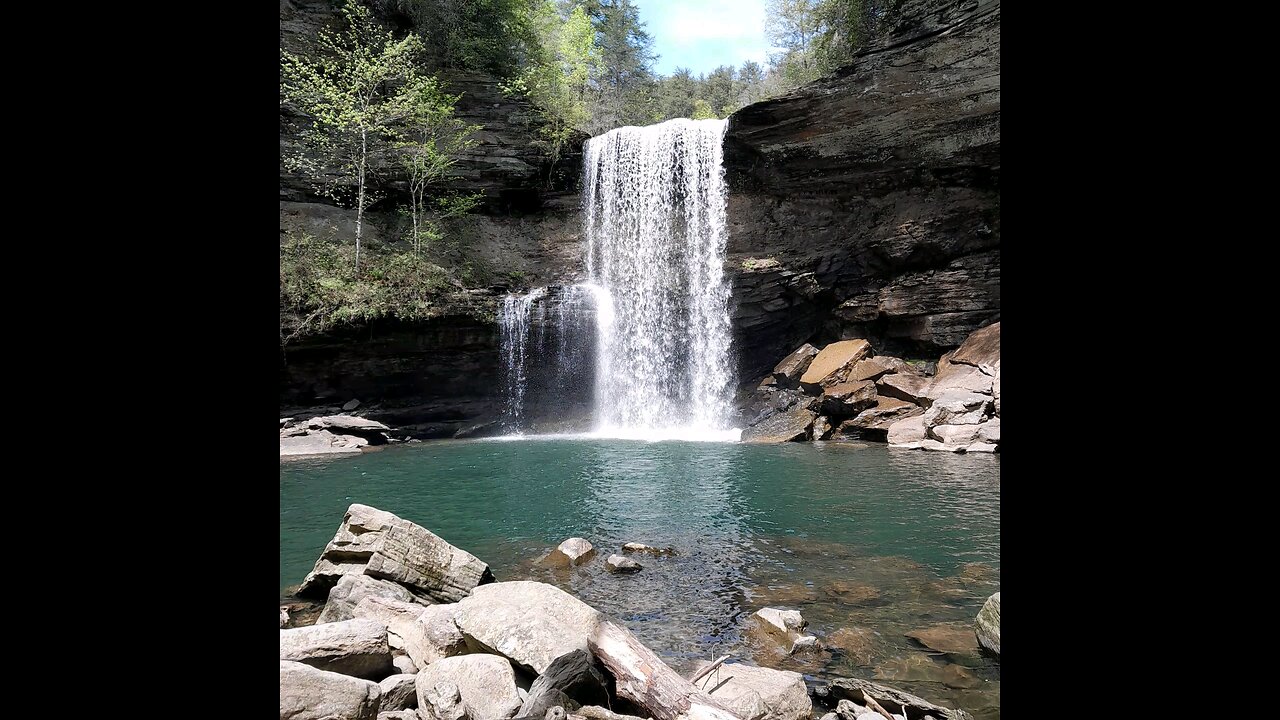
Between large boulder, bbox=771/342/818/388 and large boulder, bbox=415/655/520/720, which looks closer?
large boulder, bbox=415/655/520/720

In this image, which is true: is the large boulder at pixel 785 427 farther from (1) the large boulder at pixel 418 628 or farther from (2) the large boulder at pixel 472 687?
(2) the large boulder at pixel 472 687

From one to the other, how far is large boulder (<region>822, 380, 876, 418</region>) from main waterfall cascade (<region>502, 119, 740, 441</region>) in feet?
13.3

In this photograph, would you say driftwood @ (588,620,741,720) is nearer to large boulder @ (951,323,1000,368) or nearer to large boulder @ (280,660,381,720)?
large boulder @ (280,660,381,720)

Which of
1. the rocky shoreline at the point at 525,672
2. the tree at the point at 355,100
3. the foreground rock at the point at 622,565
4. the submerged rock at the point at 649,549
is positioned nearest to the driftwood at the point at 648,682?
the rocky shoreline at the point at 525,672

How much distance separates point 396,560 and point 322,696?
260cm

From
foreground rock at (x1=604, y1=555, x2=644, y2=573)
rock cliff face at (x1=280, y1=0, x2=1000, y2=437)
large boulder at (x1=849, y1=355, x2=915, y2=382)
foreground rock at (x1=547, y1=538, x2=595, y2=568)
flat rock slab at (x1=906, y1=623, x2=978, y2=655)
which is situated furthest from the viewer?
rock cliff face at (x1=280, y1=0, x2=1000, y2=437)

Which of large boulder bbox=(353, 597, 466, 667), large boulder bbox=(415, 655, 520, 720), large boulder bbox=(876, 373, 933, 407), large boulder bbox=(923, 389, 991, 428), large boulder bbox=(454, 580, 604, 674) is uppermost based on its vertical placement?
large boulder bbox=(876, 373, 933, 407)

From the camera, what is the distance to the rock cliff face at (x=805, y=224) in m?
20.4

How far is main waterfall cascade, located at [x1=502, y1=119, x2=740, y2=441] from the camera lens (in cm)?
2309

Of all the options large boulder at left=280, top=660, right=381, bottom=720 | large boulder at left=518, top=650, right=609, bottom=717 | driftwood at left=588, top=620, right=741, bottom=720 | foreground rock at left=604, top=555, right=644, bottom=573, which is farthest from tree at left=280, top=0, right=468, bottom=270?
large boulder at left=518, top=650, right=609, bottom=717

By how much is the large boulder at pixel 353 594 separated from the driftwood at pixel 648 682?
2053 mm
